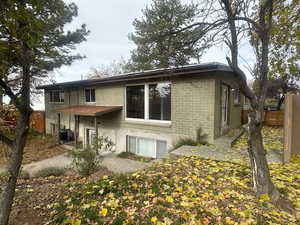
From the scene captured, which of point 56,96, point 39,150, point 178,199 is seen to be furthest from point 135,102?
point 56,96

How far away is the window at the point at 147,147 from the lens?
26.9 ft

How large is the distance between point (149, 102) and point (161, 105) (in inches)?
27.3

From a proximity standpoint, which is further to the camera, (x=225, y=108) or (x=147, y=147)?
(x=147, y=147)

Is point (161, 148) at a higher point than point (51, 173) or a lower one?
higher

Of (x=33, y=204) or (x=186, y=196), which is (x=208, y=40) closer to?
(x=186, y=196)

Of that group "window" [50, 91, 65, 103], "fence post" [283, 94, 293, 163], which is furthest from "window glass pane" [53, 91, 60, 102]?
"fence post" [283, 94, 293, 163]

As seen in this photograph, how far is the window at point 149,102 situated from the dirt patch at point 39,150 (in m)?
5.40

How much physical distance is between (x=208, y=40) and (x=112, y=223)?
4.11 meters

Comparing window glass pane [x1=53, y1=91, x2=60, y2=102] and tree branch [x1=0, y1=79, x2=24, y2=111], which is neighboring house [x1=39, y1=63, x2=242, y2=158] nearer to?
window glass pane [x1=53, y1=91, x2=60, y2=102]

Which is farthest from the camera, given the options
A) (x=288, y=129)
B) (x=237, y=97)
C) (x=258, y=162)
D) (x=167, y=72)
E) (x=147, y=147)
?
(x=237, y=97)

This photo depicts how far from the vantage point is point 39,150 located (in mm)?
10781

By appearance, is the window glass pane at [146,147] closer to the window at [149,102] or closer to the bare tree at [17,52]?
the window at [149,102]

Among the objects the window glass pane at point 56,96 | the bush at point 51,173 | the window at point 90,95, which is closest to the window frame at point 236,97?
the window at point 90,95

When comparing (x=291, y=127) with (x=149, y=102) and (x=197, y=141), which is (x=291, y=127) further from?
(x=149, y=102)
